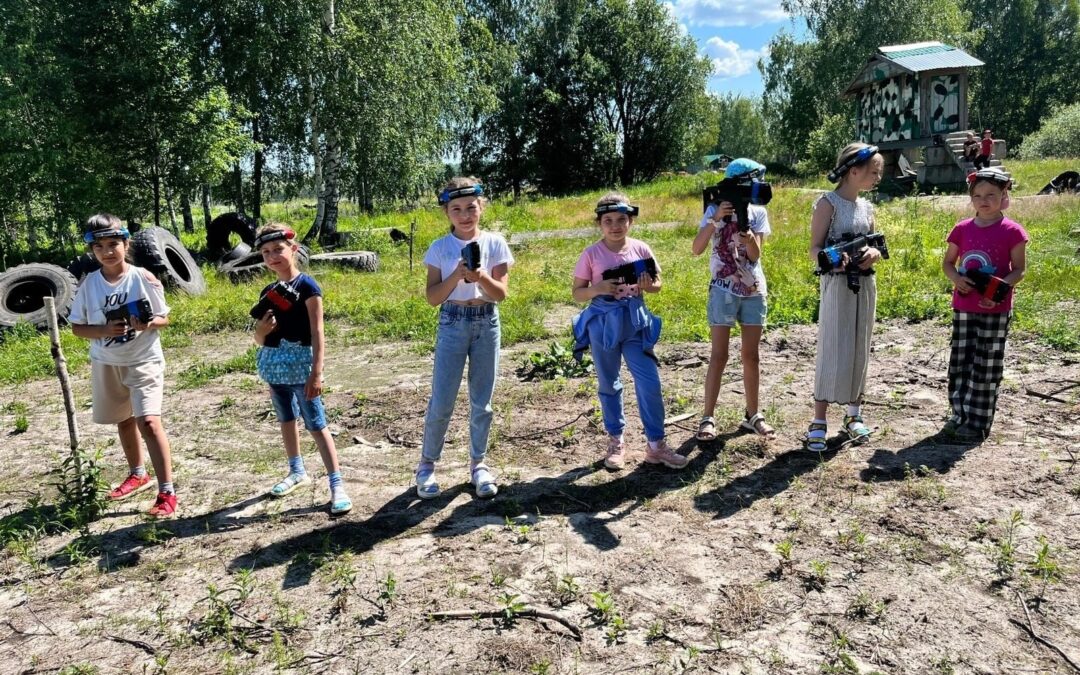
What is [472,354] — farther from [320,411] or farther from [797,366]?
[797,366]

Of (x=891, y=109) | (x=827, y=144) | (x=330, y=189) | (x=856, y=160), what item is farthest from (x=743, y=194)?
(x=827, y=144)

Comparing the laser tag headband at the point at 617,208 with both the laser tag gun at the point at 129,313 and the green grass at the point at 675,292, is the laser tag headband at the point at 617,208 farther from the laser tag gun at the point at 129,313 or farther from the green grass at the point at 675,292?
the green grass at the point at 675,292

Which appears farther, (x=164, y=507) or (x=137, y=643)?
(x=164, y=507)

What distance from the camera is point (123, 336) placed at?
14.6 ft

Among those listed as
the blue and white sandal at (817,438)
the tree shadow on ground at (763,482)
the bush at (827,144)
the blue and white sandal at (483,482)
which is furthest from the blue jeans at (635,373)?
the bush at (827,144)

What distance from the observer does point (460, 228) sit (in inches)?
167

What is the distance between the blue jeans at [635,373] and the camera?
15.0ft

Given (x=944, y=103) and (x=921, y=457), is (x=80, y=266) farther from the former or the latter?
(x=944, y=103)

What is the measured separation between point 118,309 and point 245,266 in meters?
10.3

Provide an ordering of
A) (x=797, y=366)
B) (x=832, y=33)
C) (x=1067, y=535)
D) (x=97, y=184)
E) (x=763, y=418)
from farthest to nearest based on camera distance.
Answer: (x=832, y=33), (x=97, y=184), (x=797, y=366), (x=763, y=418), (x=1067, y=535)

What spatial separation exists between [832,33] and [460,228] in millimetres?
40222

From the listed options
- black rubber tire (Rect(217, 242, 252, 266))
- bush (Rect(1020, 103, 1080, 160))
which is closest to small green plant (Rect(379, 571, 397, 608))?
black rubber tire (Rect(217, 242, 252, 266))

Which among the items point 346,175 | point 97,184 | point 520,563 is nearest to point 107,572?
point 520,563

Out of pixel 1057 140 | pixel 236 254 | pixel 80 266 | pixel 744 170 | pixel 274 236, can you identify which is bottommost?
pixel 236 254
